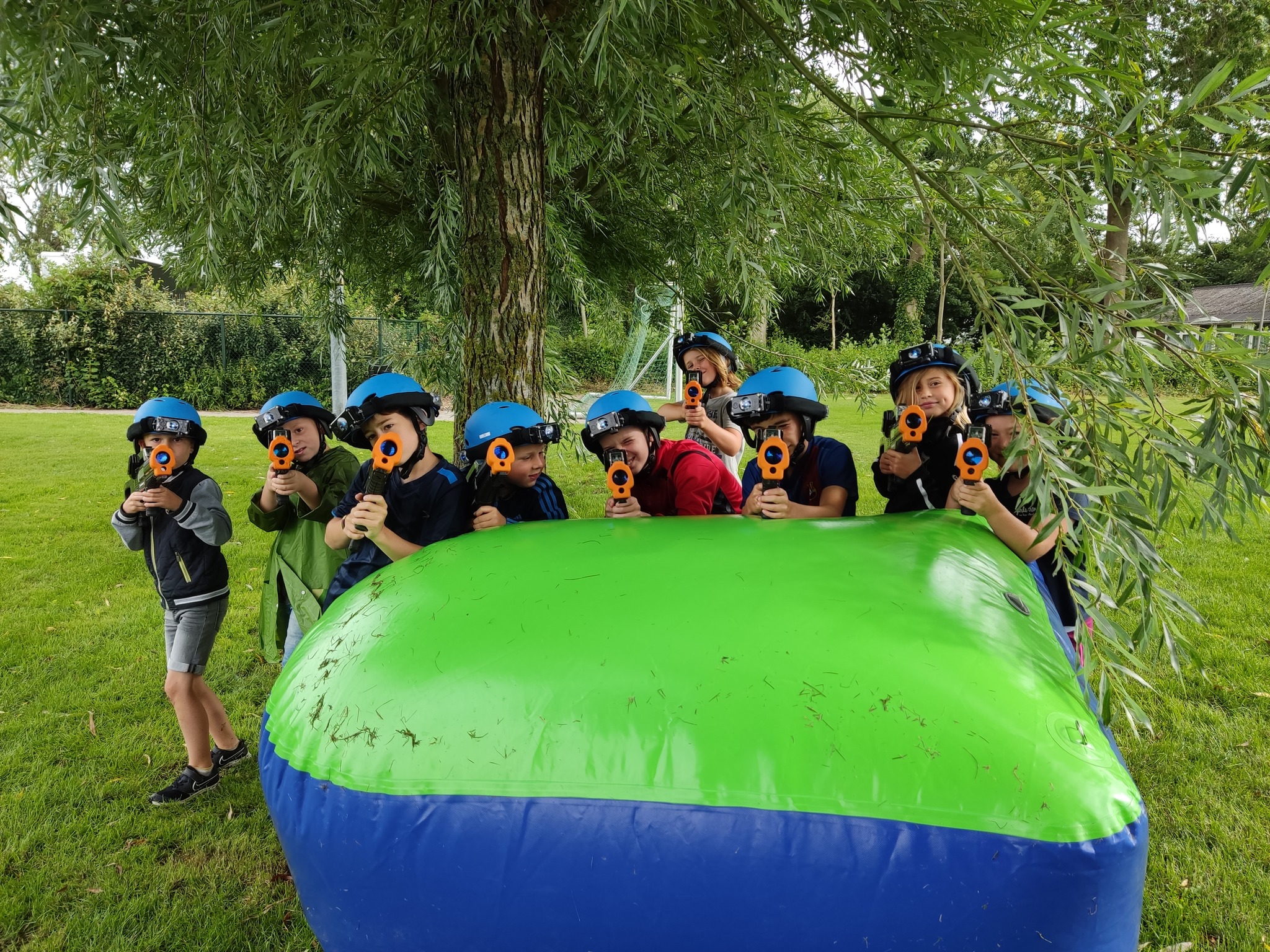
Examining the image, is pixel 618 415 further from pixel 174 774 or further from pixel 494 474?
pixel 174 774

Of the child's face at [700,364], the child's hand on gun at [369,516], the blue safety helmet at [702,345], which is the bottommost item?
the child's hand on gun at [369,516]

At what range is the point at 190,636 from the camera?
12.4ft

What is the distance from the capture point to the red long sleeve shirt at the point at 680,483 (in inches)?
147

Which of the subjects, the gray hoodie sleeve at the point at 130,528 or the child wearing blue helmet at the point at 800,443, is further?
the gray hoodie sleeve at the point at 130,528

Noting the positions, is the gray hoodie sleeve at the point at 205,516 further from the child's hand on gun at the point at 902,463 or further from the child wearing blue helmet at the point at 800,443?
the child's hand on gun at the point at 902,463

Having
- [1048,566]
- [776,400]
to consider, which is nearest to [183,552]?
[776,400]

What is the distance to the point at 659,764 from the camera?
5.92 feet

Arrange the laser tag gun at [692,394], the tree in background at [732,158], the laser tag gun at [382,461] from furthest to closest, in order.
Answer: the laser tag gun at [692,394] → the laser tag gun at [382,461] → the tree in background at [732,158]

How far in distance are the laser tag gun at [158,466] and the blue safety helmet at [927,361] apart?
126 inches

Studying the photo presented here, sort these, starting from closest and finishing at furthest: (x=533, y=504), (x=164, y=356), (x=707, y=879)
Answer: (x=707, y=879) < (x=533, y=504) < (x=164, y=356)

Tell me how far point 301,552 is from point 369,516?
1.05m

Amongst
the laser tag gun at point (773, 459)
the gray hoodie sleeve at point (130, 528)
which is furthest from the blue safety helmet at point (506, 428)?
the gray hoodie sleeve at point (130, 528)

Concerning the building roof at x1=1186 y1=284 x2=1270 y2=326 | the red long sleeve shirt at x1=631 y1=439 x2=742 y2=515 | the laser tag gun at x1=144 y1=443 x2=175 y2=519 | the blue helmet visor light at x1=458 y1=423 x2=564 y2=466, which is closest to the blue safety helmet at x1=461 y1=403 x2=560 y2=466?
the blue helmet visor light at x1=458 y1=423 x2=564 y2=466

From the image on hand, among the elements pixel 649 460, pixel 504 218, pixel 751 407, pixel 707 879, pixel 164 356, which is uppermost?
pixel 504 218
